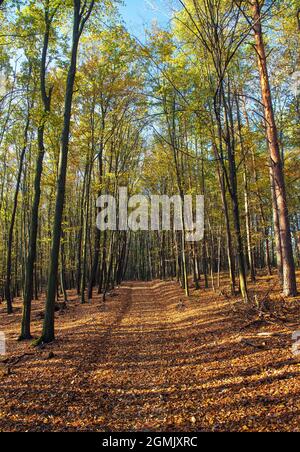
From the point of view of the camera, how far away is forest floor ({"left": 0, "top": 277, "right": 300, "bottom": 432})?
3.95 metres

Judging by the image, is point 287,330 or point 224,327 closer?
point 287,330

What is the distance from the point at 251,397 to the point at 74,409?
246 centimetres

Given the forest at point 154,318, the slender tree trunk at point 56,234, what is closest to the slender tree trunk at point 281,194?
the forest at point 154,318

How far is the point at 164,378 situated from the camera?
5434mm

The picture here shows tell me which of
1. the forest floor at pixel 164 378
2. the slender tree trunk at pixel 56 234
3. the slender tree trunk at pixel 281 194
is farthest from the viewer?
the slender tree trunk at pixel 281 194

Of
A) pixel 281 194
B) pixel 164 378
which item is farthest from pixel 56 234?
pixel 281 194

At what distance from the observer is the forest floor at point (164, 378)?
13.0ft

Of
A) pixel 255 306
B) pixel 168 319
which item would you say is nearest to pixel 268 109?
pixel 255 306

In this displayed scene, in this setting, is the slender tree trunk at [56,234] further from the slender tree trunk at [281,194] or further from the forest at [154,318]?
the slender tree trunk at [281,194]

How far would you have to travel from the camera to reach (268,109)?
10.0 meters

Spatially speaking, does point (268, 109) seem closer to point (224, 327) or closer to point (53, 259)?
point (224, 327)

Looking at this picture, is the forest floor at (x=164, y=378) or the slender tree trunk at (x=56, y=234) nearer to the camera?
the forest floor at (x=164, y=378)

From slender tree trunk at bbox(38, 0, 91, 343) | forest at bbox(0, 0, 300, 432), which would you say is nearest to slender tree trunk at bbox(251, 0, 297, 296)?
forest at bbox(0, 0, 300, 432)
